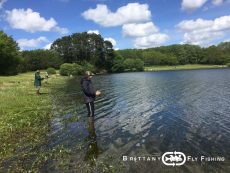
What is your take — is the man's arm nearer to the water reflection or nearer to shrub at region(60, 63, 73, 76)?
the water reflection

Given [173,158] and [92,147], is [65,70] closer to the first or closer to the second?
[92,147]

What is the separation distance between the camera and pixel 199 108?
1099 inches

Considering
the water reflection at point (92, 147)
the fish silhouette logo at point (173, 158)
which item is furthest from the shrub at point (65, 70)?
the fish silhouette logo at point (173, 158)

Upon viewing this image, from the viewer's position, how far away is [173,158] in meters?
13.4

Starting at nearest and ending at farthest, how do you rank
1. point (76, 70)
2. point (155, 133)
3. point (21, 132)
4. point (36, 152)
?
1. point (36, 152)
2. point (155, 133)
3. point (21, 132)
4. point (76, 70)

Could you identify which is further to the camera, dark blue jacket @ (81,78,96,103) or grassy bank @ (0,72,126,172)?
dark blue jacket @ (81,78,96,103)

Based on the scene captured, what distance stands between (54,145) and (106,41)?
163924 millimetres

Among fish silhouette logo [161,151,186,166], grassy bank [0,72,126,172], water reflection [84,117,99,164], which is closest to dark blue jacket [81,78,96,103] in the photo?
water reflection [84,117,99,164]

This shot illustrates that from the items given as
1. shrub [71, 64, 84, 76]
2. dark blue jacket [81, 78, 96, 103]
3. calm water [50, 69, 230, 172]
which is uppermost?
dark blue jacket [81, 78, 96, 103]

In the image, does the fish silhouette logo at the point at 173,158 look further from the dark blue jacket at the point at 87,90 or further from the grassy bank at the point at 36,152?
the dark blue jacket at the point at 87,90

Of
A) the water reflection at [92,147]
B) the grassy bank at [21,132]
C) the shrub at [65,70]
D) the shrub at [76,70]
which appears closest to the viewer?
the water reflection at [92,147]

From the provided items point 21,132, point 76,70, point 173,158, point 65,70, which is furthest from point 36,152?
point 76,70

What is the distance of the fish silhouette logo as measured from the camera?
12.8 m

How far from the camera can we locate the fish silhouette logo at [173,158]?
41.9ft
